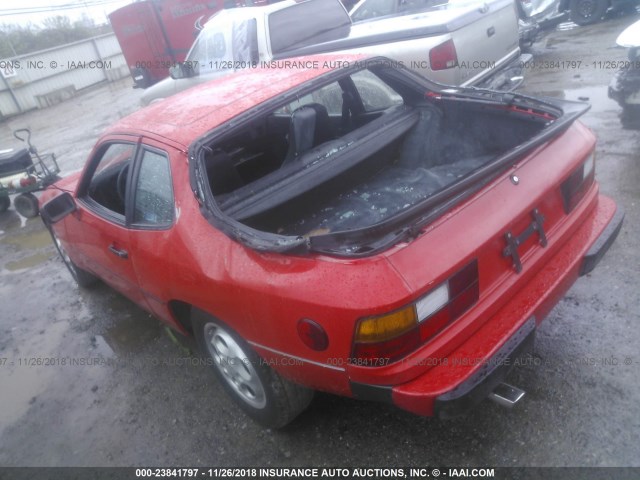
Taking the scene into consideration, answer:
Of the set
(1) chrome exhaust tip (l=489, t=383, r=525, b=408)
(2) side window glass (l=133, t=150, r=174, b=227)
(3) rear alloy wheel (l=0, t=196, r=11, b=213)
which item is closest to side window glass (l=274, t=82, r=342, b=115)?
(2) side window glass (l=133, t=150, r=174, b=227)

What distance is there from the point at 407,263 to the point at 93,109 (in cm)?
1614

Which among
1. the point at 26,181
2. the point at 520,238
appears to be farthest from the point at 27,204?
the point at 520,238

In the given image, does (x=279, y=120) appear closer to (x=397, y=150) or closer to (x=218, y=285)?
(x=397, y=150)

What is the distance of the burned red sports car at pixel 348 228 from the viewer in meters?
1.78

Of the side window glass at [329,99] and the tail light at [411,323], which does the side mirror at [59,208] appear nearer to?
the side window glass at [329,99]

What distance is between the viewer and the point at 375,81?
11.6 feet

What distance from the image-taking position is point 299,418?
8.42 ft

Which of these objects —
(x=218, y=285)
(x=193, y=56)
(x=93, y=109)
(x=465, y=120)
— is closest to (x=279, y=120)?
(x=465, y=120)

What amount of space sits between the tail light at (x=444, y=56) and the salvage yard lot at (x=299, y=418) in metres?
1.77

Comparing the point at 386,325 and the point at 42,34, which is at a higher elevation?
the point at 42,34

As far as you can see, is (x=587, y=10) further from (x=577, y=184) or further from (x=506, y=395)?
(x=506, y=395)

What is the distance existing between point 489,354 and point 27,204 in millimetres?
7095

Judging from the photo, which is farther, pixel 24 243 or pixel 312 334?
pixel 24 243

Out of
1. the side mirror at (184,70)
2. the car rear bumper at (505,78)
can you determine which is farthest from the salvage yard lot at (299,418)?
the side mirror at (184,70)
